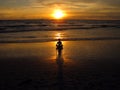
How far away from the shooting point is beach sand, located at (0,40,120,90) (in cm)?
927

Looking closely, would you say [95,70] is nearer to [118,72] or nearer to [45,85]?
[118,72]

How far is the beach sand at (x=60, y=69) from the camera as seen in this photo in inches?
365

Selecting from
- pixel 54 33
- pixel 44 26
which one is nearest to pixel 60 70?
pixel 54 33

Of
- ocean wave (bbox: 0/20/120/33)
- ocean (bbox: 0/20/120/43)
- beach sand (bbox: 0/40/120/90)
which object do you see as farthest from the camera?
ocean wave (bbox: 0/20/120/33)

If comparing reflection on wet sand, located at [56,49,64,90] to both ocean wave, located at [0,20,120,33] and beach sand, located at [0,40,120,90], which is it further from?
ocean wave, located at [0,20,120,33]

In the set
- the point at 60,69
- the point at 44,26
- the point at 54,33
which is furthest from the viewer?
the point at 44,26

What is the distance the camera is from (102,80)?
9766 millimetres

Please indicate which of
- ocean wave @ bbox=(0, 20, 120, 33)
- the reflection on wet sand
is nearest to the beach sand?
the reflection on wet sand

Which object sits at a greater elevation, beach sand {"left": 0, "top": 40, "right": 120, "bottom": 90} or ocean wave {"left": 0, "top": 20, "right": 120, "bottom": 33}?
ocean wave {"left": 0, "top": 20, "right": 120, "bottom": 33}

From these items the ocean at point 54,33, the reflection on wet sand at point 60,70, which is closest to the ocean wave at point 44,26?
the ocean at point 54,33

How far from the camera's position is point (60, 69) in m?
11.5

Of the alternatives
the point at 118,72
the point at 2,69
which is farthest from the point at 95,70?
the point at 2,69

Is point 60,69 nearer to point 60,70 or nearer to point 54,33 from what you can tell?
point 60,70

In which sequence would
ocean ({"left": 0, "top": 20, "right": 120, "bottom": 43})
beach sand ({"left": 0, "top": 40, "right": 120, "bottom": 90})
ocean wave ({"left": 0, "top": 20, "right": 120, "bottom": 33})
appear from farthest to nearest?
ocean wave ({"left": 0, "top": 20, "right": 120, "bottom": 33}) < ocean ({"left": 0, "top": 20, "right": 120, "bottom": 43}) < beach sand ({"left": 0, "top": 40, "right": 120, "bottom": 90})
